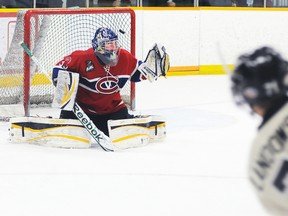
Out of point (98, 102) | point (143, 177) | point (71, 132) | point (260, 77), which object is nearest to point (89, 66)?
point (98, 102)

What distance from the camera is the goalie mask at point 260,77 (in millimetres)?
1538

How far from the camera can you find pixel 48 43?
6145mm

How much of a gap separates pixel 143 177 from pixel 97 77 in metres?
0.96

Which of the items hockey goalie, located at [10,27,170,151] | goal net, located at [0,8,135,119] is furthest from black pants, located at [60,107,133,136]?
goal net, located at [0,8,135,119]

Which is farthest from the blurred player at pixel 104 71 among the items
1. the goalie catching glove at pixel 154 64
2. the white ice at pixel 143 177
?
the white ice at pixel 143 177

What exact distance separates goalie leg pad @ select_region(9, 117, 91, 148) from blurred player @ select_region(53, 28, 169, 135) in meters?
0.12

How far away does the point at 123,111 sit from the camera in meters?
4.77

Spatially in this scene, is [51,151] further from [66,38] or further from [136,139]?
[66,38]

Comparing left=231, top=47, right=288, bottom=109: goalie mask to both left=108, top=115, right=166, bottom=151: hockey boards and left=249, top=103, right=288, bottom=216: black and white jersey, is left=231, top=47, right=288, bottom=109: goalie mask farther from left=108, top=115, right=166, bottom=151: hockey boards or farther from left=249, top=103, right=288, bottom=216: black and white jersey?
left=108, top=115, right=166, bottom=151: hockey boards

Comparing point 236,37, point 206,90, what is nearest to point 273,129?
point 206,90

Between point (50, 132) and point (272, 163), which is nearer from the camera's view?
point (272, 163)

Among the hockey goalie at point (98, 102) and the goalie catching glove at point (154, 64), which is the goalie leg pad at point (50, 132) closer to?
the hockey goalie at point (98, 102)

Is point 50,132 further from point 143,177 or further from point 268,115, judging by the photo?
point 268,115

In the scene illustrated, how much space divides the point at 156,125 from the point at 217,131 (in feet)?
2.02
